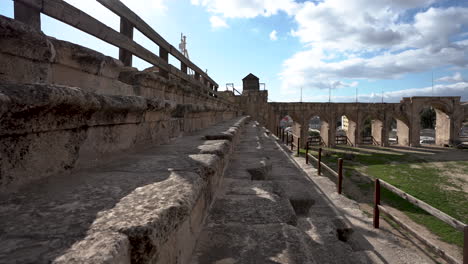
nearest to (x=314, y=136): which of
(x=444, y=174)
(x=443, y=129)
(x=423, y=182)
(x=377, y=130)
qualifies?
(x=377, y=130)

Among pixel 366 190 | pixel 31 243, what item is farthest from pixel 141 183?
pixel 366 190

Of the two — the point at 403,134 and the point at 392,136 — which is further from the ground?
the point at 403,134

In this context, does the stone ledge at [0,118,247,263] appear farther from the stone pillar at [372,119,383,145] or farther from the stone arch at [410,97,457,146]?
the stone arch at [410,97,457,146]

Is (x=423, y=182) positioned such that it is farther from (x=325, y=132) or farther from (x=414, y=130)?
(x=414, y=130)

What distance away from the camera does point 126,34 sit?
2.76m

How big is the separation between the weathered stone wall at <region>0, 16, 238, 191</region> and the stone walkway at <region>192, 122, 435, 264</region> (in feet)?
2.67

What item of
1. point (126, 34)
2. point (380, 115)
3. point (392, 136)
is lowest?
point (392, 136)

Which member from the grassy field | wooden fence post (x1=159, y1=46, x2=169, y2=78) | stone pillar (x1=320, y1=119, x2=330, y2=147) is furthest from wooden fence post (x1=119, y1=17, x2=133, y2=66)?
stone pillar (x1=320, y1=119, x2=330, y2=147)

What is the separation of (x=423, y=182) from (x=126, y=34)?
1424 centimetres

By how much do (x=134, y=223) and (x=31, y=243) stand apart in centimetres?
27

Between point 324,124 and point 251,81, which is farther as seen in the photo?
point 251,81

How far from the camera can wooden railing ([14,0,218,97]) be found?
5.12ft

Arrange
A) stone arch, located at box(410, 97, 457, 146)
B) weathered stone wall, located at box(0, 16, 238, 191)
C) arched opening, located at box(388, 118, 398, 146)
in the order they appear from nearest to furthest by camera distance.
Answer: weathered stone wall, located at box(0, 16, 238, 191) < stone arch, located at box(410, 97, 457, 146) < arched opening, located at box(388, 118, 398, 146)

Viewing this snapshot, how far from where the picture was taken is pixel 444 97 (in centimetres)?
2672
